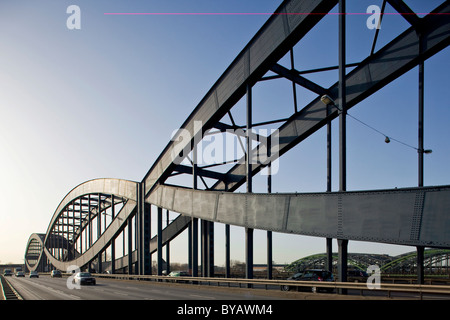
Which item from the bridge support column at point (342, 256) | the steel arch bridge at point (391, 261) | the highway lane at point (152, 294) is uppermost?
the bridge support column at point (342, 256)

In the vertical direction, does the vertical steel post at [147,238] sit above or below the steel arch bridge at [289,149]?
below

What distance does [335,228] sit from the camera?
16328mm

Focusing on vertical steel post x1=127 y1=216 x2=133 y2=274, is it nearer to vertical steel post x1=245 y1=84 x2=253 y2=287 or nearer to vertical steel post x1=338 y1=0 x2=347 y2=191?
vertical steel post x1=245 y1=84 x2=253 y2=287

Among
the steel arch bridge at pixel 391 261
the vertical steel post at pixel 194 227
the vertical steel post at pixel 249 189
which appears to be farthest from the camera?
the steel arch bridge at pixel 391 261

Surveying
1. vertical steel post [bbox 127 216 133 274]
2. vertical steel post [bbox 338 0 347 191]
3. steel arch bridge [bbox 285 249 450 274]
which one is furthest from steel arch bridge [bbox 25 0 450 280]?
steel arch bridge [bbox 285 249 450 274]

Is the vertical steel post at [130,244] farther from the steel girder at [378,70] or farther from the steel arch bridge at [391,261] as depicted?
the steel arch bridge at [391,261]

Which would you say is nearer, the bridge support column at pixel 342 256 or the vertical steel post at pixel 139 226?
the bridge support column at pixel 342 256

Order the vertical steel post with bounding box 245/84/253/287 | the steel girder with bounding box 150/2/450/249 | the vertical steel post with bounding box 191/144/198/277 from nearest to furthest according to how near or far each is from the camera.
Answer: the steel girder with bounding box 150/2/450/249, the vertical steel post with bounding box 245/84/253/287, the vertical steel post with bounding box 191/144/198/277

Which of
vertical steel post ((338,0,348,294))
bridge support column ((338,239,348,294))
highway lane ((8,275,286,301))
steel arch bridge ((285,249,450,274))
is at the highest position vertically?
vertical steel post ((338,0,348,294))

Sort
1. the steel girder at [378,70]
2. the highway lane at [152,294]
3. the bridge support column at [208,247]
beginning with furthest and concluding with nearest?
the bridge support column at [208,247], the highway lane at [152,294], the steel girder at [378,70]

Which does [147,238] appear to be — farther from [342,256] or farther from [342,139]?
[342,139]

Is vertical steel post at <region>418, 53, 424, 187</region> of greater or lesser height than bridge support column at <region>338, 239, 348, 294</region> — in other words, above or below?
above

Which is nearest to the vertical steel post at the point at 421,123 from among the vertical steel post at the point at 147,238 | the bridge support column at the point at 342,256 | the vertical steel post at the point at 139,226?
the bridge support column at the point at 342,256

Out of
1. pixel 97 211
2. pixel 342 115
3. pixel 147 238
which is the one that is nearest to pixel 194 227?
pixel 147 238
